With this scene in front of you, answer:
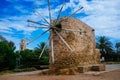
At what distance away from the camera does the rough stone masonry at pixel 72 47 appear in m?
15.0

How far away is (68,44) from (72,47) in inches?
16.6

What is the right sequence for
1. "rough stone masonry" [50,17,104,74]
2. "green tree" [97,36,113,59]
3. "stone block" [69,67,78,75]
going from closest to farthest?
"stone block" [69,67,78,75], "rough stone masonry" [50,17,104,74], "green tree" [97,36,113,59]

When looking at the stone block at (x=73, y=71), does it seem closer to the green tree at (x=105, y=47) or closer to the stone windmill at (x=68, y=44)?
the stone windmill at (x=68, y=44)

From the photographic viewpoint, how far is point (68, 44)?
16.1 metres

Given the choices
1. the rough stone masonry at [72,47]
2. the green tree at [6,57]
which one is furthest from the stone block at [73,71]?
the green tree at [6,57]

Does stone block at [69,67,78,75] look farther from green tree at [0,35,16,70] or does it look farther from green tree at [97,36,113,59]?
green tree at [97,36,113,59]

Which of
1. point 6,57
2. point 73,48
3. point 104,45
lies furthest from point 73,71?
point 104,45

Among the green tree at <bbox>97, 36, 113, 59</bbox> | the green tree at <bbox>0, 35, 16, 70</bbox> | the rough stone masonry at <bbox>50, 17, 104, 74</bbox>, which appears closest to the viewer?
the rough stone masonry at <bbox>50, 17, 104, 74</bbox>

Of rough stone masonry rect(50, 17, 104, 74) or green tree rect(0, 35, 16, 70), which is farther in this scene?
green tree rect(0, 35, 16, 70)

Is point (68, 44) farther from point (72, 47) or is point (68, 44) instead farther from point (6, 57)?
point (6, 57)

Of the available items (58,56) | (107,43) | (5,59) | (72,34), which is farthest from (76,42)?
(107,43)

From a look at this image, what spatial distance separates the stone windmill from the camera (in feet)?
49.8

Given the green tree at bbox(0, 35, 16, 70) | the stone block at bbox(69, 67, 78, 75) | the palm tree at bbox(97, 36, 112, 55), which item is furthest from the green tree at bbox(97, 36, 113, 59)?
the stone block at bbox(69, 67, 78, 75)

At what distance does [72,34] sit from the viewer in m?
16.0
